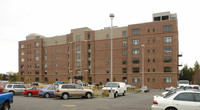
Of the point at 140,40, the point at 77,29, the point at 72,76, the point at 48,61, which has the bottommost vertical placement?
the point at 72,76

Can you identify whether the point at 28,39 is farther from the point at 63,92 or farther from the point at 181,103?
the point at 181,103

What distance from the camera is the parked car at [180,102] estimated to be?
9.59m

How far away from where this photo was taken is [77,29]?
245ft

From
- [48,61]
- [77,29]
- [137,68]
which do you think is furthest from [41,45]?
[137,68]

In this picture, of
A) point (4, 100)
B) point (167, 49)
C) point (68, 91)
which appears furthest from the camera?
point (167, 49)

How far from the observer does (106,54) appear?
68.9 m

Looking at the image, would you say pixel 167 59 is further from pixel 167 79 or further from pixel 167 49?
pixel 167 79

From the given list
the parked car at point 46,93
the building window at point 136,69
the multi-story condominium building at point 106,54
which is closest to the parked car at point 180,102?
the parked car at point 46,93

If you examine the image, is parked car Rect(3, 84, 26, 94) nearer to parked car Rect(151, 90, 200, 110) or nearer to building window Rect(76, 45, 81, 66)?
parked car Rect(151, 90, 200, 110)

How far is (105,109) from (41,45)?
247 feet

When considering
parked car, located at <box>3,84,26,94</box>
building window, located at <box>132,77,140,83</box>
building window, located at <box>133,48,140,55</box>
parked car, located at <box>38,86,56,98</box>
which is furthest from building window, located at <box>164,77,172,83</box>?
parked car, located at <box>3,84,26,94</box>

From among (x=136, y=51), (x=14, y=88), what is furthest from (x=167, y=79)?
(x=14, y=88)

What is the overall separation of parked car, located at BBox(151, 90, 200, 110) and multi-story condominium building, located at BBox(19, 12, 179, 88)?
1947 inches

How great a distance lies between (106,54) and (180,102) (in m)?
59.2
